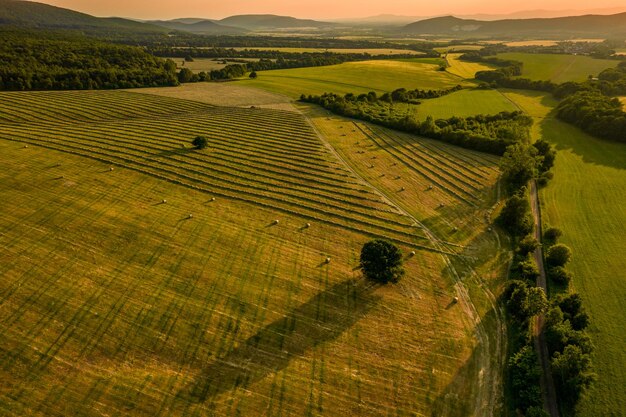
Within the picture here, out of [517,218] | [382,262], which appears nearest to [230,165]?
[382,262]

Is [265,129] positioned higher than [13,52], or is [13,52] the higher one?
[13,52]

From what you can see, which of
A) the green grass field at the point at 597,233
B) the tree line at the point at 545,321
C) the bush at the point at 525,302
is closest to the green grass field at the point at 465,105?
the green grass field at the point at 597,233

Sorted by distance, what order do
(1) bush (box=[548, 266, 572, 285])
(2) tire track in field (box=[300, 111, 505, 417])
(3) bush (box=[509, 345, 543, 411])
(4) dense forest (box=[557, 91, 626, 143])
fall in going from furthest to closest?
(4) dense forest (box=[557, 91, 626, 143]) → (1) bush (box=[548, 266, 572, 285]) → (2) tire track in field (box=[300, 111, 505, 417]) → (3) bush (box=[509, 345, 543, 411])

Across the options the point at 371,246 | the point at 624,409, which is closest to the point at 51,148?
the point at 371,246

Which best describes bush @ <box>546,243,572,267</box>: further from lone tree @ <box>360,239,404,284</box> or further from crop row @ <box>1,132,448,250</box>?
lone tree @ <box>360,239,404,284</box>

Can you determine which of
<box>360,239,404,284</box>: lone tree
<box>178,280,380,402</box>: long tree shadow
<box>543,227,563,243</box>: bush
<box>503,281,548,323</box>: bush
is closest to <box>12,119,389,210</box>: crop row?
<box>360,239,404,284</box>: lone tree

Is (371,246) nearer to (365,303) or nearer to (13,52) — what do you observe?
(365,303)
